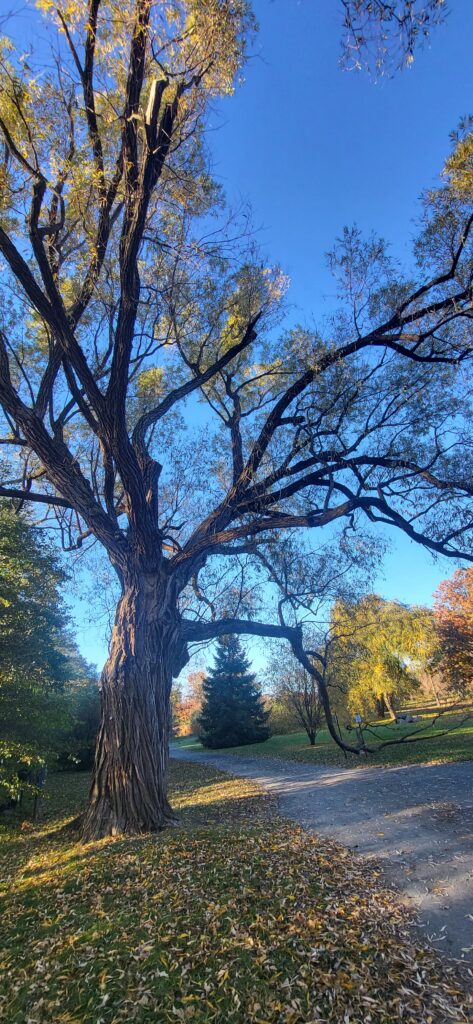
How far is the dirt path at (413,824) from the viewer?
371 centimetres

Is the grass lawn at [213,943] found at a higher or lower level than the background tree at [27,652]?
lower

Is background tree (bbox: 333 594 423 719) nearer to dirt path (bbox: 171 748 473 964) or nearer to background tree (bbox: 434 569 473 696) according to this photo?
background tree (bbox: 434 569 473 696)

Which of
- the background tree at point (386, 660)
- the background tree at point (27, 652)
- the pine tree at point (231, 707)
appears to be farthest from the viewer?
the pine tree at point (231, 707)

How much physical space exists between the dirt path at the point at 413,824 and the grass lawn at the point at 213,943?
0.31 meters

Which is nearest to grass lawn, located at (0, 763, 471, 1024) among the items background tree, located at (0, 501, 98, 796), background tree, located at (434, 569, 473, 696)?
background tree, located at (0, 501, 98, 796)

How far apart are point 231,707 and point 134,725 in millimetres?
26196

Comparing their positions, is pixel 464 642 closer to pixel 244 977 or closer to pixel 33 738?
pixel 33 738

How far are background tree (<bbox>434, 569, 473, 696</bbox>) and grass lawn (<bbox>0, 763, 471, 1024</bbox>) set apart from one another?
74.0 feet

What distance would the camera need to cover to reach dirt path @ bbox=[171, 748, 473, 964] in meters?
3.71

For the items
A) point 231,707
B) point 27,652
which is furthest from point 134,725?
point 231,707

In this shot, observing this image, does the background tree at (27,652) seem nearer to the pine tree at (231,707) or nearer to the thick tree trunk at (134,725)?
the thick tree trunk at (134,725)

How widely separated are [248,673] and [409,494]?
89.7 feet

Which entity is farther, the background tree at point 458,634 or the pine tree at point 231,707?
the pine tree at point 231,707

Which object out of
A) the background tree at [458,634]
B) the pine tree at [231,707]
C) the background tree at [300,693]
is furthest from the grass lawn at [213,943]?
the pine tree at [231,707]
